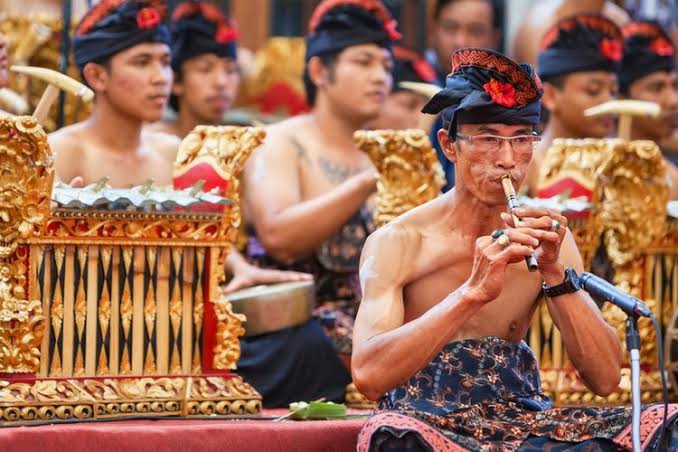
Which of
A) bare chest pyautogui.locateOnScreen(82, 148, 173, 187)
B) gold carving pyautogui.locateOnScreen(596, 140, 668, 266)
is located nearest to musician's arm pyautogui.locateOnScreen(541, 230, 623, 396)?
gold carving pyautogui.locateOnScreen(596, 140, 668, 266)

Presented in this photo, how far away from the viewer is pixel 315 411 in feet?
15.7

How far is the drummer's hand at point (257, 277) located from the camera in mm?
5508

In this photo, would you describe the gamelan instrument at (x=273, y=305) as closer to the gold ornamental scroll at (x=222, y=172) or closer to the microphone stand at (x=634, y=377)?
the gold ornamental scroll at (x=222, y=172)

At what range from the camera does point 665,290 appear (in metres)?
5.63

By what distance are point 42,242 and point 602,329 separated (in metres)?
1.58

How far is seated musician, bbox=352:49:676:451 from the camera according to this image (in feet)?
13.0

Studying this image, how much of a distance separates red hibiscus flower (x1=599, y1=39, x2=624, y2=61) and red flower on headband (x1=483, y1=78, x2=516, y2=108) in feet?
8.65

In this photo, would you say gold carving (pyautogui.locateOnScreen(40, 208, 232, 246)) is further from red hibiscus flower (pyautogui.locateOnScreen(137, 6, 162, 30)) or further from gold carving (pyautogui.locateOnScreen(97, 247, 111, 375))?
red hibiscus flower (pyautogui.locateOnScreen(137, 6, 162, 30))

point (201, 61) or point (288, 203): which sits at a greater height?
point (201, 61)

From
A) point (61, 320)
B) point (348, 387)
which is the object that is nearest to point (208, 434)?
point (61, 320)

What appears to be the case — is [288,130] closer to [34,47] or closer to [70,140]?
[70,140]

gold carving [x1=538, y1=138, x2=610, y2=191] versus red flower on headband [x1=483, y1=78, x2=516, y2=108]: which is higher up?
red flower on headband [x1=483, y1=78, x2=516, y2=108]

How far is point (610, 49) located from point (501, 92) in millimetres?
2677

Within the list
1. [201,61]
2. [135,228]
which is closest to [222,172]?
[135,228]
